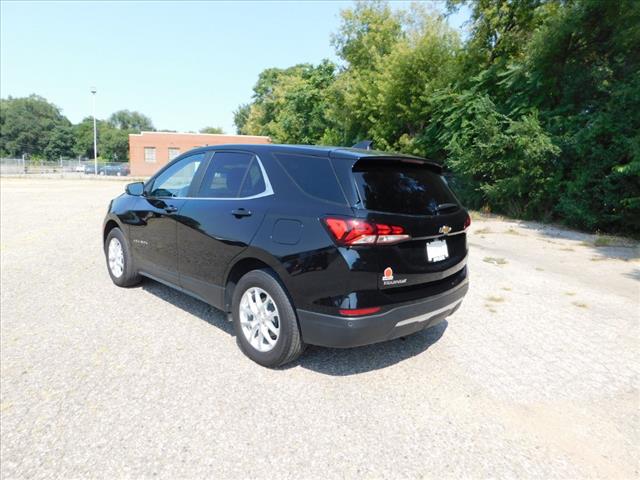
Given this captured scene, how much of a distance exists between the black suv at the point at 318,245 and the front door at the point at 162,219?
16cm

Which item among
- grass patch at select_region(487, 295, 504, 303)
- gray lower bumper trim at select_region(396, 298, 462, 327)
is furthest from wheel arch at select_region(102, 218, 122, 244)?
grass patch at select_region(487, 295, 504, 303)

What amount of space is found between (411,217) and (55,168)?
57.1 m

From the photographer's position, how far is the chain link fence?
143 feet

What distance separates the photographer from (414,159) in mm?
3266

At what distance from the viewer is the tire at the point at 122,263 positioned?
4.91 meters

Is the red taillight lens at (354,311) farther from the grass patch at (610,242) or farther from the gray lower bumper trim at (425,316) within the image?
the grass patch at (610,242)

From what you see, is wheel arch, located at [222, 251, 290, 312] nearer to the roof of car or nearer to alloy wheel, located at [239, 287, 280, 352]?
alloy wheel, located at [239, 287, 280, 352]

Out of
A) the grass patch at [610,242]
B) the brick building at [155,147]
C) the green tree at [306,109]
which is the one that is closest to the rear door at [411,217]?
the grass patch at [610,242]

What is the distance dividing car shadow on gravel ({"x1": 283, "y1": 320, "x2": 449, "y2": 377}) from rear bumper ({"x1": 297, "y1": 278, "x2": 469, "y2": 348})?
46cm

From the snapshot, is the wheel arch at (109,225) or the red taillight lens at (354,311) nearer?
the red taillight lens at (354,311)

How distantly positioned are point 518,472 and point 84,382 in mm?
2957

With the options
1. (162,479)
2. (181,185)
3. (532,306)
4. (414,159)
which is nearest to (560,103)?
(532,306)

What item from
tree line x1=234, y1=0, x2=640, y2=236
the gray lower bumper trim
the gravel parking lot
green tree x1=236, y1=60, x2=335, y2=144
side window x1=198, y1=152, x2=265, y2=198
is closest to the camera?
the gravel parking lot

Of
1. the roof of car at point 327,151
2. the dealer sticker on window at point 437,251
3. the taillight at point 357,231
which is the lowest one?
the dealer sticker on window at point 437,251
